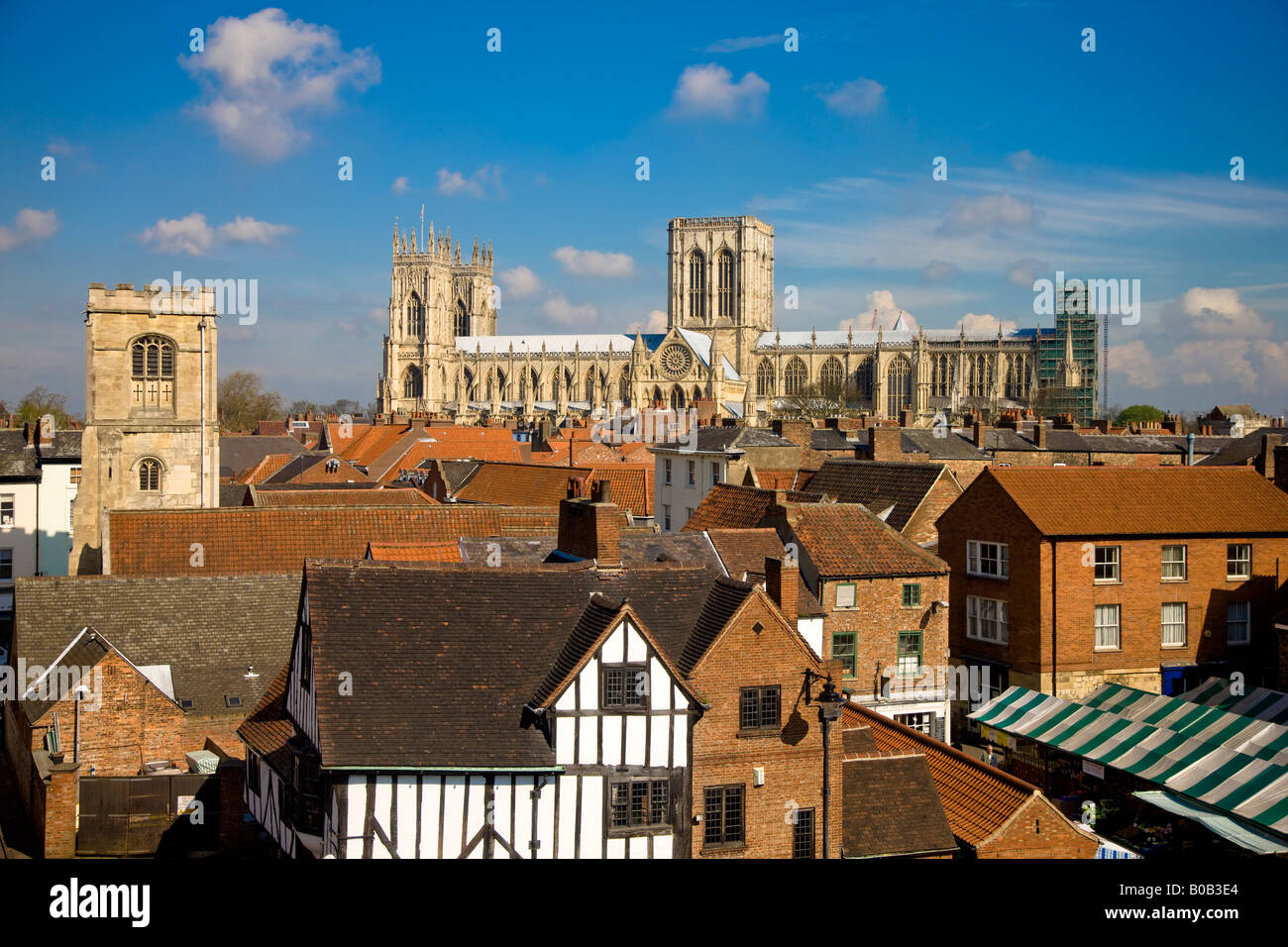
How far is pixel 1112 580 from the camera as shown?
26031 mm

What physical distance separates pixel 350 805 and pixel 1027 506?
18.5 metres

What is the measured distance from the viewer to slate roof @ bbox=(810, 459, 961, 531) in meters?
30.5

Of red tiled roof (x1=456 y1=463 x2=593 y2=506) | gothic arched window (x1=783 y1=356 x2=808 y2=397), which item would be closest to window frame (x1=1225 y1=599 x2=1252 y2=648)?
red tiled roof (x1=456 y1=463 x2=593 y2=506)

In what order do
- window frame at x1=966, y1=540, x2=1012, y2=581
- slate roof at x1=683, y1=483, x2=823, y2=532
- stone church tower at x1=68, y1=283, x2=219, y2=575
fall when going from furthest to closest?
stone church tower at x1=68, y1=283, x2=219, y2=575 → slate roof at x1=683, y1=483, x2=823, y2=532 → window frame at x1=966, y1=540, x2=1012, y2=581

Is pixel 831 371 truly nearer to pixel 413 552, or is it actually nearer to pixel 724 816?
pixel 413 552

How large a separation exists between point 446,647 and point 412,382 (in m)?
162

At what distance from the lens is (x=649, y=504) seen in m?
44.5

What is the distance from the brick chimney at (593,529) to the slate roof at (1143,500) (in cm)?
1202

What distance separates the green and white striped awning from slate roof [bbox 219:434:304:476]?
1944 inches

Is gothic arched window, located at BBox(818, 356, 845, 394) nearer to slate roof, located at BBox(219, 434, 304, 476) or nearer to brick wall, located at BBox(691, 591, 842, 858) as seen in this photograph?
slate roof, located at BBox(219, 434, 304, 476)

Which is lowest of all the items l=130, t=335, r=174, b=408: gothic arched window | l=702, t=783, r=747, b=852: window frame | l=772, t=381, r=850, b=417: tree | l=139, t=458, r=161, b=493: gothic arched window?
l=702, t=783, r=747, b=852: window frame
